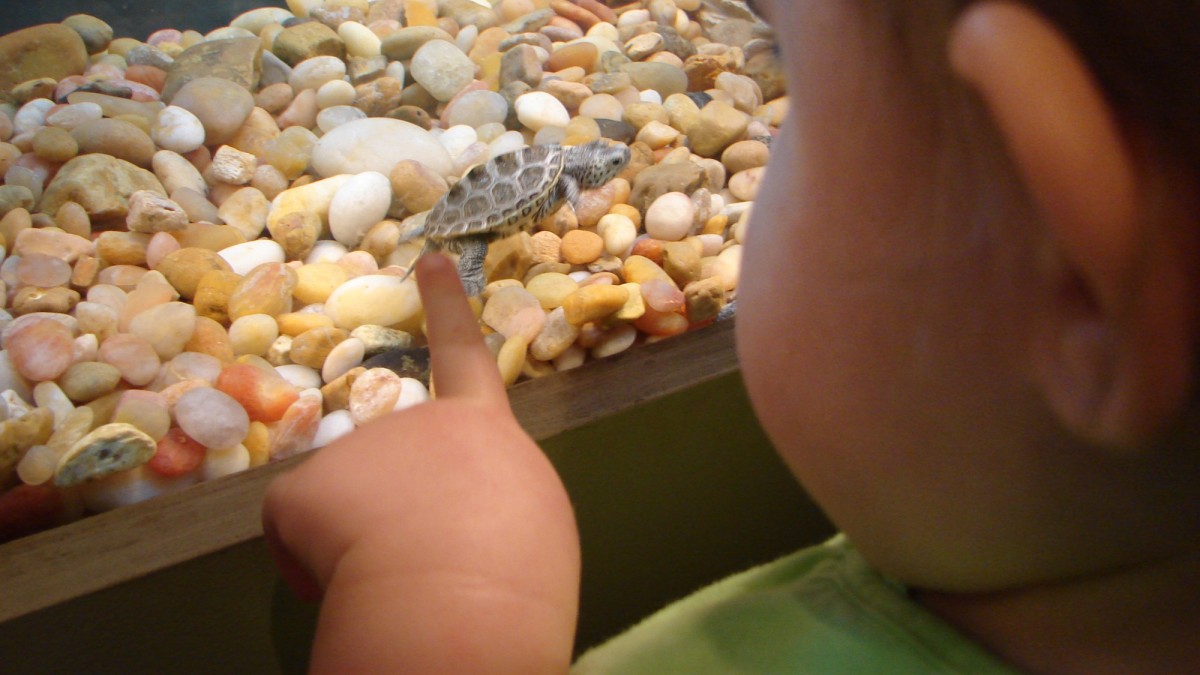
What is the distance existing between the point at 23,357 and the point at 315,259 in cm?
39

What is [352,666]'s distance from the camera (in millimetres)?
367

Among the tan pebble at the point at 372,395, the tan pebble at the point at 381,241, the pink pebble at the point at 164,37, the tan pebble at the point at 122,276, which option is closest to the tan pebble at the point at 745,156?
the tan pebble at the point at 381,241

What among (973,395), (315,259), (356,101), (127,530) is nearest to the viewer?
(973,395)

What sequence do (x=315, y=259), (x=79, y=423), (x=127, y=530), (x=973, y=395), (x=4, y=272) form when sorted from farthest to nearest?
1. (x=315, y=259)
2. (x=4, y=272)
3. (x=79, y=423)
4. (x=127, y=530)
5. (x=973, y=395)

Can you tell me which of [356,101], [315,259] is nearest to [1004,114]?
[315,259]

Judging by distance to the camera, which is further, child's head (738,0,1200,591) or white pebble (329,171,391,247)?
white pebble (329,171,391,247)

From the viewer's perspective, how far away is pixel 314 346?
855 millimetres

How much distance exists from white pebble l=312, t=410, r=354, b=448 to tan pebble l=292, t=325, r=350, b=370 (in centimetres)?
10

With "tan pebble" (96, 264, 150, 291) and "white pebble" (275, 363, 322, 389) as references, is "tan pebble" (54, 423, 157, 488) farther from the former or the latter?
"tan pebble" (96, 264, 150, 291)

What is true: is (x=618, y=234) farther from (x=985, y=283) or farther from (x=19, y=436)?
(x=985, y=283)

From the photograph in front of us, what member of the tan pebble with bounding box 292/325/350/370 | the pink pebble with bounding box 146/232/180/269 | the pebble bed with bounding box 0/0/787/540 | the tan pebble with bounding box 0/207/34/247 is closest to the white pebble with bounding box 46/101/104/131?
the pebble bed with bounding box 0/0/787/540

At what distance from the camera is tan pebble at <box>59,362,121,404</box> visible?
0.76m

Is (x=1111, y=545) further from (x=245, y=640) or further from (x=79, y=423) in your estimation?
(x=79, y=423)

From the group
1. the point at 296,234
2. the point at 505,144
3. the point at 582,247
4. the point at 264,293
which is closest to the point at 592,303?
the point at 582,247
